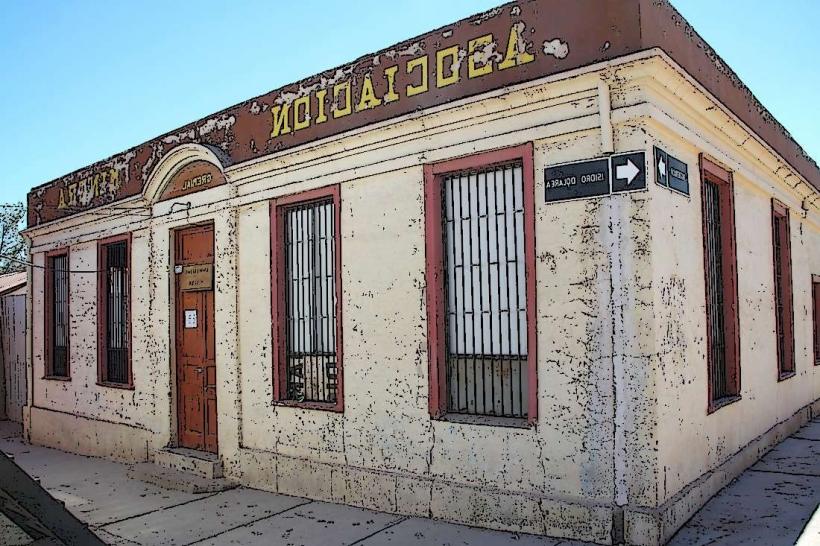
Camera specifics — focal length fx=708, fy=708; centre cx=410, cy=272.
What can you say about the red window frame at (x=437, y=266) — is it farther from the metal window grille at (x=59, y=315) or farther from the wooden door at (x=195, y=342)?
the metal window grille at (x=59, y=315)

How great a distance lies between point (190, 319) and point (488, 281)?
464cm

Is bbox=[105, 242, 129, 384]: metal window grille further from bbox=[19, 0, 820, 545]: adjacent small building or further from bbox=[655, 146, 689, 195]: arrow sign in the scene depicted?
bbox=[655, 146, 689, 195]: arrow sign

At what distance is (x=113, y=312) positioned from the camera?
1075cm

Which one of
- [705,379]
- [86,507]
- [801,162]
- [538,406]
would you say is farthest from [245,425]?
[801,162]

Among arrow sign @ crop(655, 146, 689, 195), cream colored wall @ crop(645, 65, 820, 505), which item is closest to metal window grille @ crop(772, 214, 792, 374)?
cream colored wall @ crop(645, 65, 820, 505)

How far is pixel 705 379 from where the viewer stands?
6.32m

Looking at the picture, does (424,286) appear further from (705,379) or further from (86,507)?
(86,507)

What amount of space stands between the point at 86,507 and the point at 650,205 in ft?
21.3

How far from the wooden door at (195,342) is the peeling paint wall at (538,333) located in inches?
6.6

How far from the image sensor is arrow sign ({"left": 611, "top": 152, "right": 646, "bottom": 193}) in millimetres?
5289

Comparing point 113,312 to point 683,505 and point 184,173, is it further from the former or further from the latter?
point 683,505

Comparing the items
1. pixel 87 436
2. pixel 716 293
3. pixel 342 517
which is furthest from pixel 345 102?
pixel 87 436

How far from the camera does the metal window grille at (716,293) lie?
7.09m

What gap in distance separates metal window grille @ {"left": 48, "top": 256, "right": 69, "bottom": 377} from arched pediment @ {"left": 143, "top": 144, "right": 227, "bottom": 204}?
3400mm
